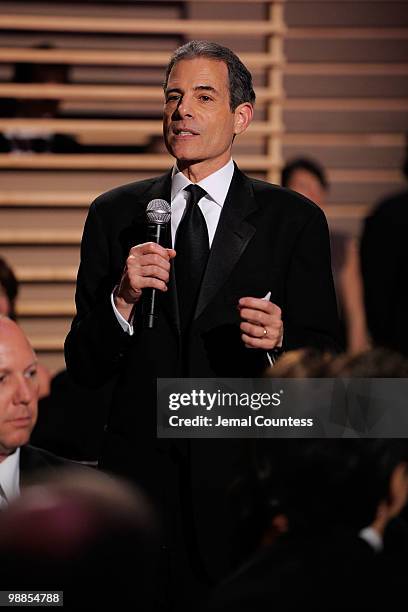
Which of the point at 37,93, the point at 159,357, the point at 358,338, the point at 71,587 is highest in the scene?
the point at 37,93

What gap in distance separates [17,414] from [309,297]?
0.61 metres

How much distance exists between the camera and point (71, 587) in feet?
2.85

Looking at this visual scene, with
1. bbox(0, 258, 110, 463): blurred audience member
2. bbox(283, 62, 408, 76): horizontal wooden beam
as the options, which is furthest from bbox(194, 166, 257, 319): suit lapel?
bbox(283, 62, 408, 76): horizontal wooden beam

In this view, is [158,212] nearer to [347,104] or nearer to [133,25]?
[133,25]

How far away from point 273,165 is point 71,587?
4.10 metres

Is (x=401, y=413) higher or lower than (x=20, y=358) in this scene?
lower

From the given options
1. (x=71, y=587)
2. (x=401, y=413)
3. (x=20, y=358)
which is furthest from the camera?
(x=20, y=358)

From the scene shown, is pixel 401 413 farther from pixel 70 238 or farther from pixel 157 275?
pixel 70 238

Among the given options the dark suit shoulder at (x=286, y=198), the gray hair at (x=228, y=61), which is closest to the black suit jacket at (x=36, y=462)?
the dark suit shoulder at (x=286, y=198)

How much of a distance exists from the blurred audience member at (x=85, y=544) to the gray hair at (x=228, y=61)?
1.09 m

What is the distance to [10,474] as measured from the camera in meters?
1.91

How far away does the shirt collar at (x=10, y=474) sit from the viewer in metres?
1.87

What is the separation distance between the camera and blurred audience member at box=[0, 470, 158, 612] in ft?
2.75

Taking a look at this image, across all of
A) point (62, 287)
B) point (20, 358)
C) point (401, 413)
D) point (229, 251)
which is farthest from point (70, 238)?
point (401, 413)
